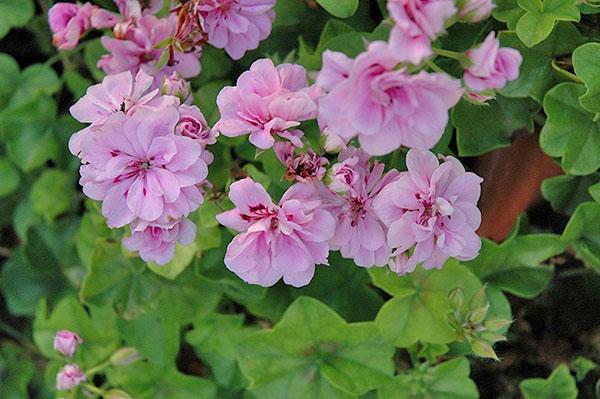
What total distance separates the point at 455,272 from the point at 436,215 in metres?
0.32

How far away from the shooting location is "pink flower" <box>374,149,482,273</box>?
0.80 m

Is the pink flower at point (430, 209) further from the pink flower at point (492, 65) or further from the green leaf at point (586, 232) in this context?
the green leaf at point (586, 232)

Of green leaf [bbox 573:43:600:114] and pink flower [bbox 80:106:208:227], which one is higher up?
green leaf [bbox 573:43:600:114]

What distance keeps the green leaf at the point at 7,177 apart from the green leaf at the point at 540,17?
2.98 feet

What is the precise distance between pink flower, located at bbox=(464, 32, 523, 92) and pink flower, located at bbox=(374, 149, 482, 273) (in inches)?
4.5

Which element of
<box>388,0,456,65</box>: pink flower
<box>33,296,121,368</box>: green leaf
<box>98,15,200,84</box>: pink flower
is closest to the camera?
<box>388,0,456,65</box>: pink flower

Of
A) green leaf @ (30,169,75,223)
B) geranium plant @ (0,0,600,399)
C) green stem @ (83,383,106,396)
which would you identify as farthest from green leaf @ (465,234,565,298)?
green leaf @ (30,169,75,223)

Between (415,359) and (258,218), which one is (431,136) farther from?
(415,359)

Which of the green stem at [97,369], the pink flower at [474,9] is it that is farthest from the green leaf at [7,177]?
the pink flower at [474,9]

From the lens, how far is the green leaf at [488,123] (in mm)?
1045

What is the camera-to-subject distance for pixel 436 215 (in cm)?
81

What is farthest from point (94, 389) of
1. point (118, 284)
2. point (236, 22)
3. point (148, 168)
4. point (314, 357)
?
point (236, 22)

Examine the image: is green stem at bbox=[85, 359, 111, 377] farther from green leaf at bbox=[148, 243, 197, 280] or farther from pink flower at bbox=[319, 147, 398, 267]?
pink flower at bbox=[319, 147, 398, 267]

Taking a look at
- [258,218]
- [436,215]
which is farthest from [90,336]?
[436,215]
